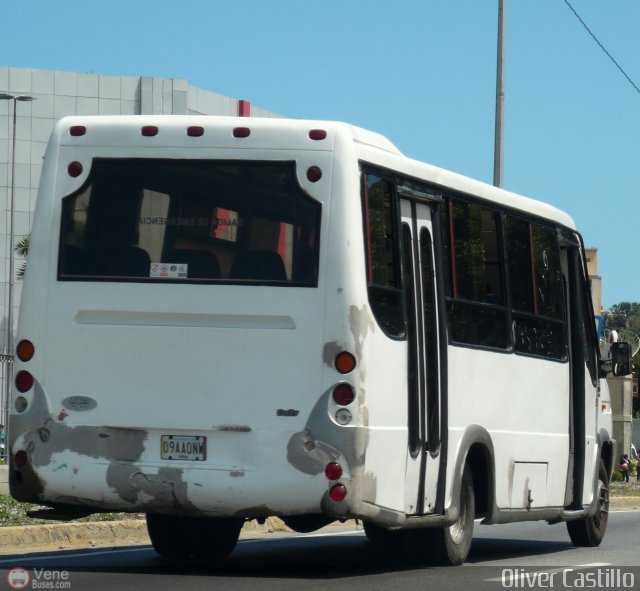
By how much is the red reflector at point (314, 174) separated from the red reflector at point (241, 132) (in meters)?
0.53

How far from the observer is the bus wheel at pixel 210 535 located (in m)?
13.1

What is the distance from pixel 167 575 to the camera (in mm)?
11258

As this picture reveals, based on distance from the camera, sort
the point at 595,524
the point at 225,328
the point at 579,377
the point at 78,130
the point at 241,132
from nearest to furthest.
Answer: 1. the point at 225,328
2. the point at 241,132
3. the point at 78,130
4. the point at 579,377
5. the point at 595,524

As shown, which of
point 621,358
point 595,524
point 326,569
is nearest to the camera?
point 326,569

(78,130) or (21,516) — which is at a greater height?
(78,130)

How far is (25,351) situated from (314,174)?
7.98 ft

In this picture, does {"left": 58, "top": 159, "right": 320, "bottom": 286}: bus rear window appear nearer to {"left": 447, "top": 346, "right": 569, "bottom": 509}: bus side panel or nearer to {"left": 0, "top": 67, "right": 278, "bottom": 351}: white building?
{"left": 447, "top": 346, "right": 569, "bottom": 509}: bus side panel

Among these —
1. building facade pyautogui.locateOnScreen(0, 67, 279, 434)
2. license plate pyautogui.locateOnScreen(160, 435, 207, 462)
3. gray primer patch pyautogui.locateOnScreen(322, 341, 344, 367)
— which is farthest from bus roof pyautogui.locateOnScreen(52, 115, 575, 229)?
building facade pyautogui.locateOnScreen(0, 67, 279, 434)

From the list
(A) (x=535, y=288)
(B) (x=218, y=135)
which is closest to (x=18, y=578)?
(B) (x=218, y=135)

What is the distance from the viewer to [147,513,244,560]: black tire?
42.5ft

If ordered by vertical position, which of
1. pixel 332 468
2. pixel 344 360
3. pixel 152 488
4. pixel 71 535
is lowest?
pixel 71 535

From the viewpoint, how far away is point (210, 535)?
1317cm

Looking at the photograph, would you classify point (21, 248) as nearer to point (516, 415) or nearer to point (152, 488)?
point (516, 415)

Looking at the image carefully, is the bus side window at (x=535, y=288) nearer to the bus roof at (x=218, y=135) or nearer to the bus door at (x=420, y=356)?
the bus door at (x=420, y=356)
